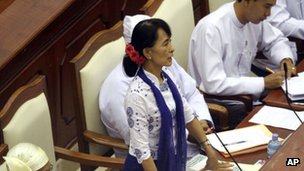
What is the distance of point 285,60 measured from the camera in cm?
300

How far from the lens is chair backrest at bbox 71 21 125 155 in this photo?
2561 mm

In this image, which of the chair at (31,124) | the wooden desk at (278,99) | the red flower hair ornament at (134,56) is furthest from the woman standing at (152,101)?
the wooden desk at (278,99)

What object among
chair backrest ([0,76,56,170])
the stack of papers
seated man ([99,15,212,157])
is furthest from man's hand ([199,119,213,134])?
chair backrest ([0,76,56,170])

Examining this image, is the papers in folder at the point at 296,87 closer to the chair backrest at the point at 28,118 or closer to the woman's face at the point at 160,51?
the woman's face at the point at 160,51

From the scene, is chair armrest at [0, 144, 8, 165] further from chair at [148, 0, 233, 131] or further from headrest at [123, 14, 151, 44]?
chair at [148, 0, 233, 131]

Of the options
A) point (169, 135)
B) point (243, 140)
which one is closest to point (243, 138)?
point (243, 140)

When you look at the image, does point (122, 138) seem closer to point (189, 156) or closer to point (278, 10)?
point (189, 156)

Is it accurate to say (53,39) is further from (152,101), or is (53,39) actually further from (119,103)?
(152,101)

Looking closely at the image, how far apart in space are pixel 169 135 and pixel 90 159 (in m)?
0.41

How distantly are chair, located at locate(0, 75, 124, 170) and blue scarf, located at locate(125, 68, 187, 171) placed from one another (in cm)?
23

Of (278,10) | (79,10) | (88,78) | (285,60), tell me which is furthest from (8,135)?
(278,10)

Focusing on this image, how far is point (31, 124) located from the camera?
2.39 m

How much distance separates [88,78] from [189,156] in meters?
0.47

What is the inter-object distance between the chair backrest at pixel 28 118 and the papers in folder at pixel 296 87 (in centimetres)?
93
